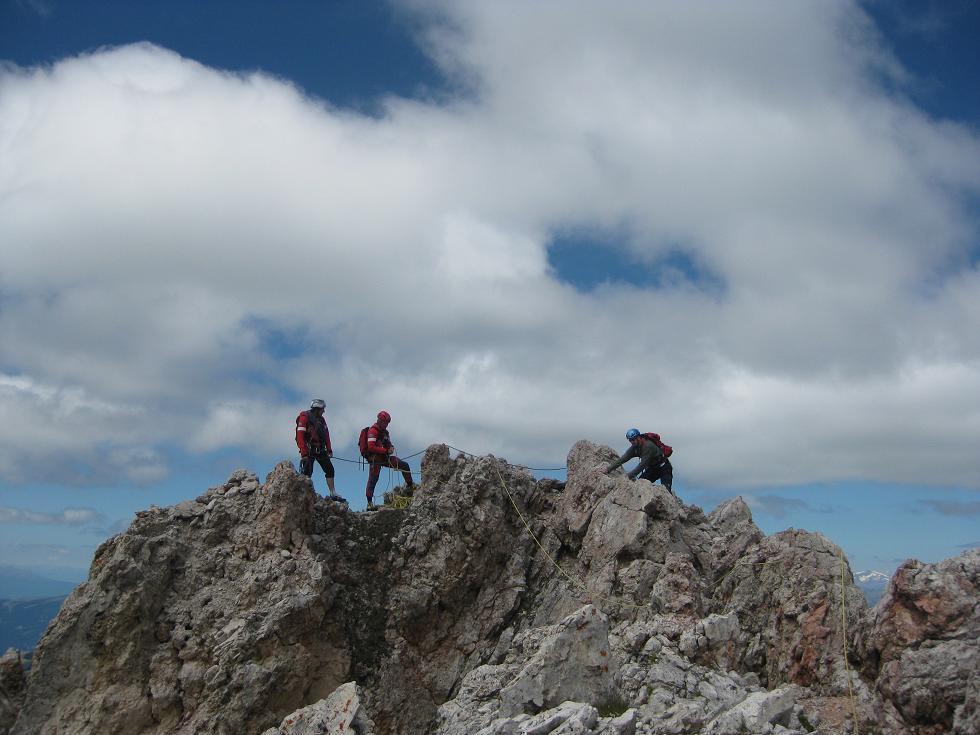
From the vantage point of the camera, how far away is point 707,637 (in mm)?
22281

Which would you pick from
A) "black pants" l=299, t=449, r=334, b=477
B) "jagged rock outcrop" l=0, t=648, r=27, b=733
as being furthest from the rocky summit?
"black pants" l=299, t=449, r=334, b=477

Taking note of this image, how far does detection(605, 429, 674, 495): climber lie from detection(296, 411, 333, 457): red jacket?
11.5 meters

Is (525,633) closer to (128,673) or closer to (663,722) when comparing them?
(663,722)

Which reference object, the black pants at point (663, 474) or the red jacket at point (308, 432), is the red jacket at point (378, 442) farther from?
the black pants at point (663, 474)

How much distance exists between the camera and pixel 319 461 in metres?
29.5

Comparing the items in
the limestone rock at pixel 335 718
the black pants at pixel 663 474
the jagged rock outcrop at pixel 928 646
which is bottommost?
the limestone rock at pixel 335 718

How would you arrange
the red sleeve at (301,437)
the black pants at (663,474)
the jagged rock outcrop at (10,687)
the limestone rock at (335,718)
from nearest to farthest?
the limestone rock at (335,718) → the jagged rock outcrop at (10,687) → the red sleeve at (301,437) → the black pants at (663,474)

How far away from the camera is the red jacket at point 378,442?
3023cm

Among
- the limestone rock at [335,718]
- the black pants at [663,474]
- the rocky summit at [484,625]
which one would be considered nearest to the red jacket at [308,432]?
the rocky summit at [484,625]

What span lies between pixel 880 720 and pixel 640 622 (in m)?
6.83

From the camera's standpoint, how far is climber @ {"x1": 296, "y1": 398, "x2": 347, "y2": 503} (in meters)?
28.8

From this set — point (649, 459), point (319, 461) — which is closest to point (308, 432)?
point (319, 461)

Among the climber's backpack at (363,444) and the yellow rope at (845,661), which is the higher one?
the climber's backpack at (363,444)

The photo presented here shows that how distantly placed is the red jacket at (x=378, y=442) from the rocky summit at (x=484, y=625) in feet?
7.03
